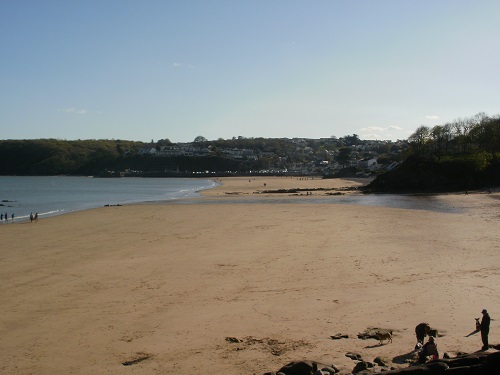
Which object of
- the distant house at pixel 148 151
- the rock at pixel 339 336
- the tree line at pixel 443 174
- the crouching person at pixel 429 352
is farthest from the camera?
the distant house at pixel 148 151

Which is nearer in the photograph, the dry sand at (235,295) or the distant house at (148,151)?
the dry sand at (235,295)

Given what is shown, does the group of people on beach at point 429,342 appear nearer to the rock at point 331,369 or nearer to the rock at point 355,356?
the rock at point 355,356

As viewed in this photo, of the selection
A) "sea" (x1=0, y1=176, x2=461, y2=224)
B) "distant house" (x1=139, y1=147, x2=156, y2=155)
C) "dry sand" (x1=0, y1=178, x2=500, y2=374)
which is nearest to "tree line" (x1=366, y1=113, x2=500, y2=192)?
"sea" (x1=0, y1=176, x2=461, y2=224)

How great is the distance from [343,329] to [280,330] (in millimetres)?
1419

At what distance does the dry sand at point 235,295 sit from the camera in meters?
9.58

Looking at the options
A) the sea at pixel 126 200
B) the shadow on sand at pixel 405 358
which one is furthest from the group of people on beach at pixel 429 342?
the sea at pixel 126 200

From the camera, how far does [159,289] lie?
1466 cm

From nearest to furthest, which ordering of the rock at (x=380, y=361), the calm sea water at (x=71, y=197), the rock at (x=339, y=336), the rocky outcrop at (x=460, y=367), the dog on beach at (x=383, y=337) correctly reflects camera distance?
the rocky outcrop at (x=460, y=367) < the rock at (x=380, y=361) < the dog on beach at (x=383, y=337) < the rock at (x=339, y=336) < the calm sea water at (x=71, y=197)

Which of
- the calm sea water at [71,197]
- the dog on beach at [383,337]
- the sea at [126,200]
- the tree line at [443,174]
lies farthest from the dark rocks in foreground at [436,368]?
the tree line at [443,174]

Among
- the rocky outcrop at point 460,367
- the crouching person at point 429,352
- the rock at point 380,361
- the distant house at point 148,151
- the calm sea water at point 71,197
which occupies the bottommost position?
the calm sea water at point 71,197

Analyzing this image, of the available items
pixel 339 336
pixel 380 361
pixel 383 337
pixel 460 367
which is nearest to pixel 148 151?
pixel 339 336

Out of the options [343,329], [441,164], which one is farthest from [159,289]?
[441,164]

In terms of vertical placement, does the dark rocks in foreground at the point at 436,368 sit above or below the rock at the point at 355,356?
above

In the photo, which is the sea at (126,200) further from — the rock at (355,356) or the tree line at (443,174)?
the rock at (355,356)
